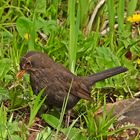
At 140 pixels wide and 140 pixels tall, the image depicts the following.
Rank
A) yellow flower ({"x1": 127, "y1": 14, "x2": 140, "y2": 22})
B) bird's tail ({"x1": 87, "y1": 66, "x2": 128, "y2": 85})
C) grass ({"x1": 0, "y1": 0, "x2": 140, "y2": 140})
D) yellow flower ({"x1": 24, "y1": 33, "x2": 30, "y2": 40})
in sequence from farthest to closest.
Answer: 1. yellow flower ({"x1": 127, "y1": 14, "x2": 140, "y2": 22})
2. yellow flower ({"x1": 24, "y1": 33, "x2": 30, "y2": 40})
3. bird's tail ({"x1": 87, "y1": 66, "x2": 128, "y2": 85})
4. grass ({"x1": 0, "y1": 0, "x2": 140, "y2": 140})

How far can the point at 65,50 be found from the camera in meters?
6.07

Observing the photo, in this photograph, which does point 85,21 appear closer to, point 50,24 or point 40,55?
point 50,24

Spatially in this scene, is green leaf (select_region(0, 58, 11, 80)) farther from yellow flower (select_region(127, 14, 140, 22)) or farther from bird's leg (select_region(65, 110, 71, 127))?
yellow flower (select_region(127, 14, 140, 22))

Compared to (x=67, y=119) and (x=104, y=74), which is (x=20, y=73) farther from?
(x=104, y=74)

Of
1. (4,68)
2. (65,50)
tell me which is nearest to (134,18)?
(65,50)

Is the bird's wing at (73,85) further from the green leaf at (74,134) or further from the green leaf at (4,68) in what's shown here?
the green leaf at (4,68)

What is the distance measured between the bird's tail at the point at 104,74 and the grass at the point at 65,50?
0.59 feet

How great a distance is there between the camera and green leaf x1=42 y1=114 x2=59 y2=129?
519 cm

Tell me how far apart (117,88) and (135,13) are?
3.89ft

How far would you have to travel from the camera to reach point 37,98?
5.10m

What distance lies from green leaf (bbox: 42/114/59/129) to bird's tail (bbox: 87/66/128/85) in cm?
49

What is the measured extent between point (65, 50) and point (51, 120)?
39.3 inches

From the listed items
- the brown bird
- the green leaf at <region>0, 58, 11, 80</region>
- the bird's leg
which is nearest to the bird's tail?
the brown bird

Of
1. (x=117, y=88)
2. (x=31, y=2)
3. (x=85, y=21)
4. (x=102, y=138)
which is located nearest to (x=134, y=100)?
(x=117, y=88)
